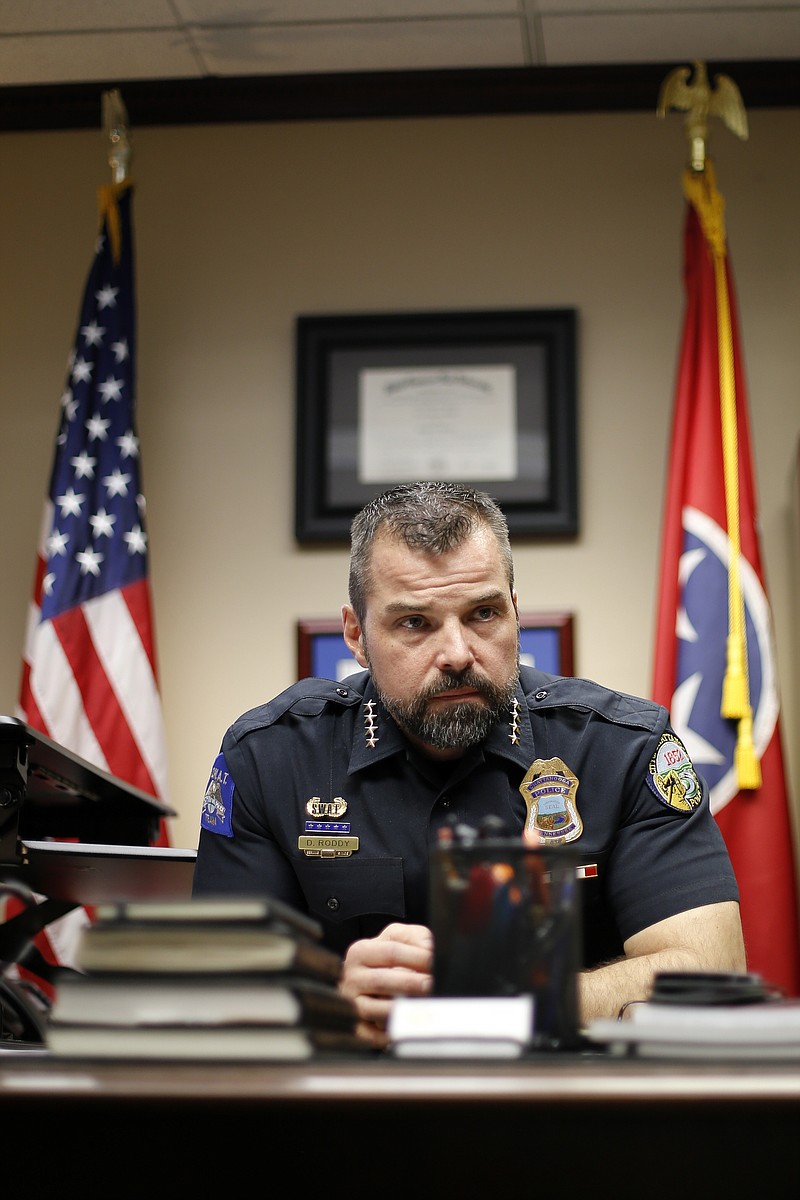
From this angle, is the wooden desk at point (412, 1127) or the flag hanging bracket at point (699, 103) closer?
the wooden desk at point (412, 1127)

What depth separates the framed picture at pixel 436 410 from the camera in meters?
3.32

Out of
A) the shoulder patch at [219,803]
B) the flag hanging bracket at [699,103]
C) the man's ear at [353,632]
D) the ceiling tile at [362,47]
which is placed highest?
the ceiling tile at [362,47]

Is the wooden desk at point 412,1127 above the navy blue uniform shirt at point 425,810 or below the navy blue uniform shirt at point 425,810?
below

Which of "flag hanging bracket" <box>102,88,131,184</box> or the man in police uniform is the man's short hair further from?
"flag hanging bracket" <box>102,88,131,184</box>

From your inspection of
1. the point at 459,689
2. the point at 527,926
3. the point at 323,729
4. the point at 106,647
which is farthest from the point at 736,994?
the point at 106,647

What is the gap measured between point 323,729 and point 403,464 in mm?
1512

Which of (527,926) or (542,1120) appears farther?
(527,926)

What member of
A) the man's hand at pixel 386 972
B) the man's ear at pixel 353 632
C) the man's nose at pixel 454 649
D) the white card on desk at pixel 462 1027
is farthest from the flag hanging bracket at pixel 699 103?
the white card on desk at pixel 462 1027

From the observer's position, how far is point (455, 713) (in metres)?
1.76

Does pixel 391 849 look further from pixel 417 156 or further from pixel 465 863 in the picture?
pixel 417 156

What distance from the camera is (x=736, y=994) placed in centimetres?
85

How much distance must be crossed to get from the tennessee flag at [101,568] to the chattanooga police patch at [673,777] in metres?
1.48

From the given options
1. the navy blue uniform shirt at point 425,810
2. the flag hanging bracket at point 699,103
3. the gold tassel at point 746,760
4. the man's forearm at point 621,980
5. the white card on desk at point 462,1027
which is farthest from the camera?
the flag hanging bracket at point 699,103

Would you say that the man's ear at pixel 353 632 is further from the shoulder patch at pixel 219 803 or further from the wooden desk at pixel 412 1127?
the wooden desk at pixel 412 1127
